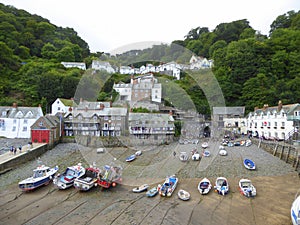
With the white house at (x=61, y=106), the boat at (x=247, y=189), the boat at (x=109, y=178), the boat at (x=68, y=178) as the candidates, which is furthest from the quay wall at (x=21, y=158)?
the boat at (x=247, y=189)

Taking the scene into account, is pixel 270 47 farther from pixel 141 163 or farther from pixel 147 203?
pixel 147 203

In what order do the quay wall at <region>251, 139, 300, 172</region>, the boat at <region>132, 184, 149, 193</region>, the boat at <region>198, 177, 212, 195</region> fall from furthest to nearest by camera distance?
the quay wall at <region>251, 139, 300, 172</region> < the boat at <region>132, 184, 149, 193</region> < the boat at <region>198, 177, 212, 195</region>

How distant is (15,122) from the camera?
88.1ft

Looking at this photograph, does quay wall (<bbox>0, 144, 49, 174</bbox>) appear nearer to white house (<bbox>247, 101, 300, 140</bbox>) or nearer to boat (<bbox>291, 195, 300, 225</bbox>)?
boat (<bbox>291, 195, 300, 225</bbox>)

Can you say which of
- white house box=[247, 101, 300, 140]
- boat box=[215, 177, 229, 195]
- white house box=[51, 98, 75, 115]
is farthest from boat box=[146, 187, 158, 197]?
white house box=[51, 98, 75, 115]

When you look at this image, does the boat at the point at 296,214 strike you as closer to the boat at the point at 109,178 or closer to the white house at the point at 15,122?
the boat at the point at 109,178

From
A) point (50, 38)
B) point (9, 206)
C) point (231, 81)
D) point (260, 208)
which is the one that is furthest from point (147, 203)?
point (50, 38)

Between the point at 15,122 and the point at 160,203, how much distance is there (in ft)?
83.9

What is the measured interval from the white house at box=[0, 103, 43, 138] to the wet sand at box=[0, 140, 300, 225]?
14.0 meters

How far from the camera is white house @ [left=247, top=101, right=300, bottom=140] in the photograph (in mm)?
22119

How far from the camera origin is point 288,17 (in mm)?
56375

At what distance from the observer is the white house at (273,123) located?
2212cm

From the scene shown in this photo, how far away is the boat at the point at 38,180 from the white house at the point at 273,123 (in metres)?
22.5

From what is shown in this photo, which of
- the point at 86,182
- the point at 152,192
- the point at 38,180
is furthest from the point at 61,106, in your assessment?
the point at 152,192
